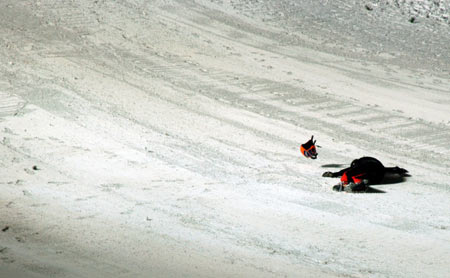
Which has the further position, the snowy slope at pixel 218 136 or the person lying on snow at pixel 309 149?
the person lying on snow at pixel 309 149

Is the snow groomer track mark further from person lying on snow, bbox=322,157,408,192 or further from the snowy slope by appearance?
person lying on snow, bbox=322,157,408,192

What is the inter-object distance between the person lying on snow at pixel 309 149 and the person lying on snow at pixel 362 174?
20.3 inches

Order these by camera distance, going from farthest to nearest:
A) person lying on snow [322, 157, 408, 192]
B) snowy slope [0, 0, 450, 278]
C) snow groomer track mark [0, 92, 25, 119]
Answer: snow groomer track mark [0, 92, 25, 119] < person lying on snow [322, 157, 408, 192] < snowy slope [0, 0, 450, 278]

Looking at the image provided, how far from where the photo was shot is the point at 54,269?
192 inches

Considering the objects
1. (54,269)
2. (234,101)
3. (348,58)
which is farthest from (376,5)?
(54,269)

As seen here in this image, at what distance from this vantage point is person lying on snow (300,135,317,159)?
766 cm

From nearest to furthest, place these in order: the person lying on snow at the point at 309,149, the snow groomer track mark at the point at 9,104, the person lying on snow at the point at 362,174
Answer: the person lying on snow at the point at 362,174 < the person lying on snow at the point at 309,149 < the snow groomer track mark at the point at 9,104

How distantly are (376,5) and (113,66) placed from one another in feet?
22.6

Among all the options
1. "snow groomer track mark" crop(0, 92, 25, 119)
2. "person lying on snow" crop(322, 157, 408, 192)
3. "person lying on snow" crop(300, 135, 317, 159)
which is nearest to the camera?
"person lying on snow" crop(322, 157, 408, 192)

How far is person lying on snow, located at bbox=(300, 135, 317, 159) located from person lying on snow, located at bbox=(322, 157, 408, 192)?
516 millimetres

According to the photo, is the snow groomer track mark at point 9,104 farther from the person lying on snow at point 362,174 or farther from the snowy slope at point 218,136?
the person lying on snow at point 362,174

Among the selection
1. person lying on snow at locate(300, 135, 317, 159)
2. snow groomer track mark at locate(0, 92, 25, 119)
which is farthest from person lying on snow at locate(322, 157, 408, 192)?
snow groomer track mark at locate(0, 92, 25, 119)

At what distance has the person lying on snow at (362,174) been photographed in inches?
269

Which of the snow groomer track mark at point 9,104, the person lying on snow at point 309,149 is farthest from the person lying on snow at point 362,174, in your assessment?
the snow groomer track mark at point 9,104
